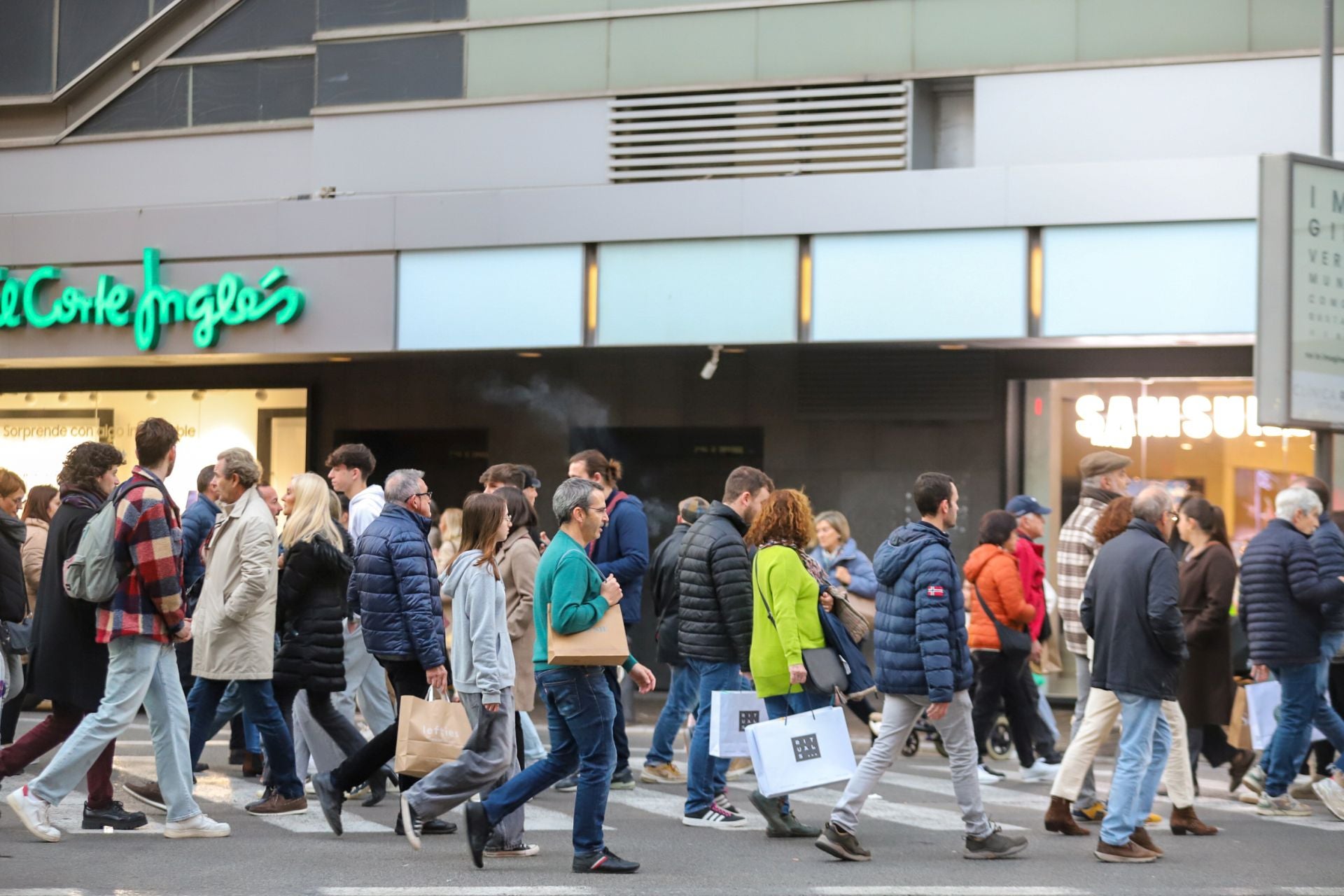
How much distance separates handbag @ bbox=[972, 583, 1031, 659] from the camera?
37.0 ft

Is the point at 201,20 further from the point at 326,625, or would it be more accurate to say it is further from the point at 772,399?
the point at 326,625

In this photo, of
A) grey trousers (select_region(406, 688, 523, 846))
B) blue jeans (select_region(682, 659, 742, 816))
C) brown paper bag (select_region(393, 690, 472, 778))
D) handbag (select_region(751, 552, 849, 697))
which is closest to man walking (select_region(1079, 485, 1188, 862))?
handbag (select_region(751, 552, 849, 697))

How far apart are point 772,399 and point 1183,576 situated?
7.67 m

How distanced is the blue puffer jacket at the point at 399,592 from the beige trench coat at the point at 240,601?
2.00 ft

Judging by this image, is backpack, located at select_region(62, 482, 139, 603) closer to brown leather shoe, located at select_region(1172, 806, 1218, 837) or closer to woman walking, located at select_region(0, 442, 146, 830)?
woman walking, located at select_region(0, 442, 146, 830)

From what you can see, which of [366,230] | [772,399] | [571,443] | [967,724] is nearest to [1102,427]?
[772,399]

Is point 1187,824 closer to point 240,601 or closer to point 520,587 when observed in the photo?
point 520,587

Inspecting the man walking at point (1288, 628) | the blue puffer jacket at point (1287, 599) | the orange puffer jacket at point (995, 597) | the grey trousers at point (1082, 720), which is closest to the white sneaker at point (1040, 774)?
the orange puffer jacket at point (995, 597)

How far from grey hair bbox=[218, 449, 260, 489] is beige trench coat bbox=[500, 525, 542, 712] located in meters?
1.39

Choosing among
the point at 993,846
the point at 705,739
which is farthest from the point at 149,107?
the point at 993,846

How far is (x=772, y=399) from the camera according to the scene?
57.5 feet

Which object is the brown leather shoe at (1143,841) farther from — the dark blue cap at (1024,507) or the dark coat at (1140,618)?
the dark blue cap at (1024,507)

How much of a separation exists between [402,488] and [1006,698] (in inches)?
182

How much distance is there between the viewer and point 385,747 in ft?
28.3
